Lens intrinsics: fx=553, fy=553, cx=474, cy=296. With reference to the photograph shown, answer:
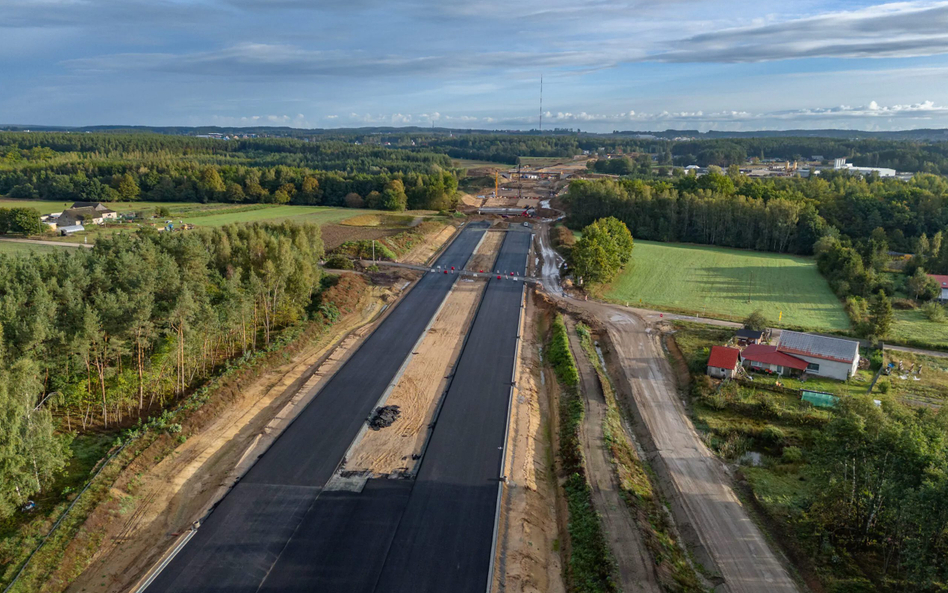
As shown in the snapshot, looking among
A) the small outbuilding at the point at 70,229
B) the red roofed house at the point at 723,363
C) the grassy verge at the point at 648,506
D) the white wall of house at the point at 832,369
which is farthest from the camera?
the small outbuilding at the point at 70,229

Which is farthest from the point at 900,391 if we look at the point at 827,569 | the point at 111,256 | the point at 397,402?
the point at 111,256

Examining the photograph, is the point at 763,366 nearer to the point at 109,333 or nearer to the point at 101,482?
the point at 101,482

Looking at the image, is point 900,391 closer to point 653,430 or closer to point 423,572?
point 653,430

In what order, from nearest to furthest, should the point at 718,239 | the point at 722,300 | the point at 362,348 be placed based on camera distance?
the point at 362,348
the point at 722,300
the point at 718,239

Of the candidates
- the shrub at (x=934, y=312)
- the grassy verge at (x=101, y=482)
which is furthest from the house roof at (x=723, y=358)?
the grassy verge at (x=101, y=482)

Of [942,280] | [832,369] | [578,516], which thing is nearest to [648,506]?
[578,516]

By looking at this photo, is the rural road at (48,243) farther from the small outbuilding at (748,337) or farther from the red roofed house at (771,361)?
the red roofed house at (771,361)
